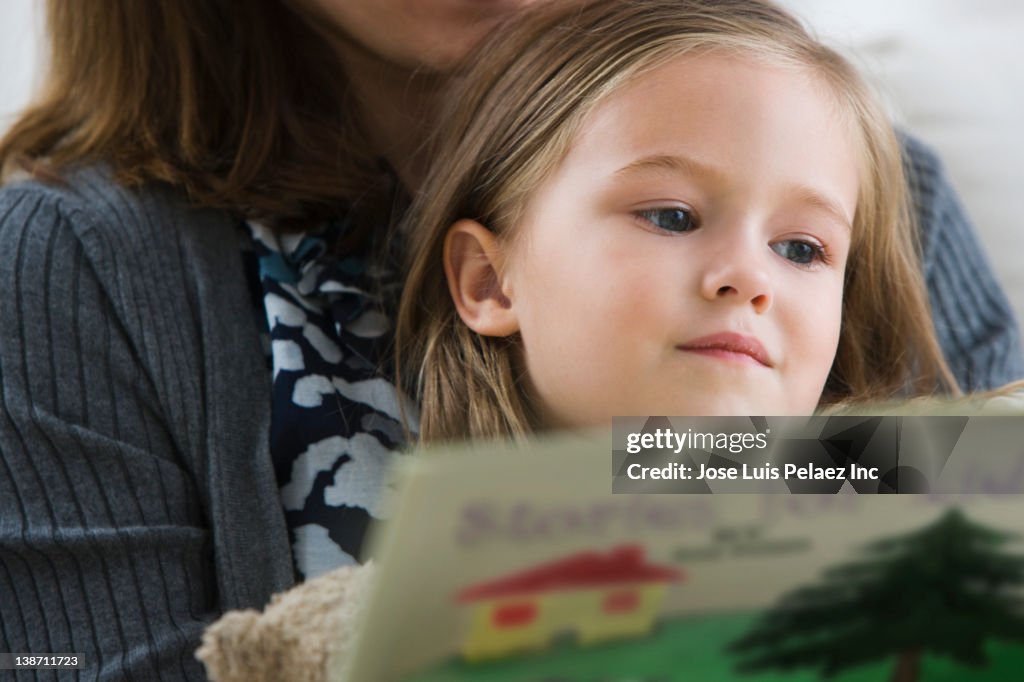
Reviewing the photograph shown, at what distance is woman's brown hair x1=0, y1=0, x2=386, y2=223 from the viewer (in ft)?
3.50

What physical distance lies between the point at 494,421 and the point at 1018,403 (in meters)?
0.40

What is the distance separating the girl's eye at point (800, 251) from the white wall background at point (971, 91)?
2.19 feet

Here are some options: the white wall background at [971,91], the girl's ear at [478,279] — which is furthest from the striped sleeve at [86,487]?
the white wall background at [971,91]

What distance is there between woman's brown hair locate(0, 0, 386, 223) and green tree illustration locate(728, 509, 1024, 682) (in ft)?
2.23

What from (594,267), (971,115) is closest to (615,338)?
(594,267)

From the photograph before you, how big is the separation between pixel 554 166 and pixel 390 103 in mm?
348

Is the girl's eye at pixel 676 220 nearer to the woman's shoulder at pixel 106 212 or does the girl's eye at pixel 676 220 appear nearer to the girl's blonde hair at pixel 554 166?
the girl's blonde hair at pixel 554 166

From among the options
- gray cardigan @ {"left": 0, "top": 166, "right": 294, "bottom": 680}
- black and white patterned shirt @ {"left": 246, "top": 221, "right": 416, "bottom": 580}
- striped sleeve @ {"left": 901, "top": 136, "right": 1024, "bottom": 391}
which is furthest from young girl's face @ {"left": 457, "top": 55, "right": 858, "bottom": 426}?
striped sleeve @ {"left": 901, "top": 136, "right": 1024, "bottom": 391}

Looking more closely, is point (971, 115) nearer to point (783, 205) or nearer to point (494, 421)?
point (783, 205)

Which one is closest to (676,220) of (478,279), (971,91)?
(478,279)

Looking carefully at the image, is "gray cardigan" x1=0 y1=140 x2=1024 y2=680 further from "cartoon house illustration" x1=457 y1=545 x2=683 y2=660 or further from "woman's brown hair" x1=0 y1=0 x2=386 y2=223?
Result: "cartoon house illustration" x1=457 y1=545 x2=683 y2=660

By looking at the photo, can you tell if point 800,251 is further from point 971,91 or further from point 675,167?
point 971,91

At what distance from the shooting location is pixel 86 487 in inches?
34.3

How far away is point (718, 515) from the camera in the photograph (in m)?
0.49
